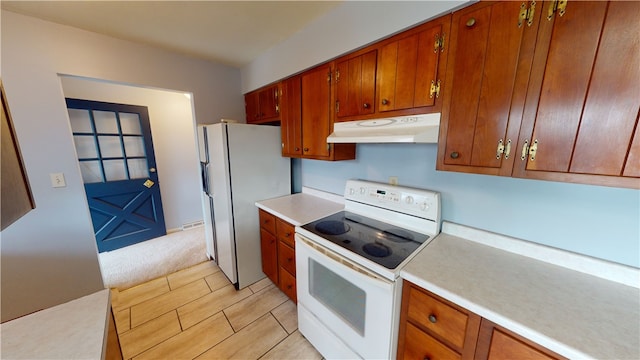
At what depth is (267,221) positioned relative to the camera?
82.6 inches

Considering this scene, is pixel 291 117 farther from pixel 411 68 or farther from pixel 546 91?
pixel 546 91

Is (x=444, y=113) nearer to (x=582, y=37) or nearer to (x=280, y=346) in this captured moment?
(x=582, y=37)

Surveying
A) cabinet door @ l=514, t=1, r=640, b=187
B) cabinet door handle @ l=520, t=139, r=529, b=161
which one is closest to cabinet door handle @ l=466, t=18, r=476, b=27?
cabinet door @ l=514, t=1, r=640, b=187

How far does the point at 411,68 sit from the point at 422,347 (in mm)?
1461

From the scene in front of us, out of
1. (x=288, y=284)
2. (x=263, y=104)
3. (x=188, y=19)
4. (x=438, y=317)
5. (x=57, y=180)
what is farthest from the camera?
(x=263, y=104)

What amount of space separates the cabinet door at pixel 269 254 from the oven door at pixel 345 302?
1.72 ft

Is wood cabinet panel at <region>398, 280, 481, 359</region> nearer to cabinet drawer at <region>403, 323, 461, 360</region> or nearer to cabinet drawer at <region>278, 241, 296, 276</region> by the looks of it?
cabinet drawer at <region>403, 323, 461, 360</region>

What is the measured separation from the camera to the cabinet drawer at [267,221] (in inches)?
79.3

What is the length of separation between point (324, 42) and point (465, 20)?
3.19ft

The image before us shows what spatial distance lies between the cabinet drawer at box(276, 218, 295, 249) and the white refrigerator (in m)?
0.43

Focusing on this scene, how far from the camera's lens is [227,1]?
1477mm

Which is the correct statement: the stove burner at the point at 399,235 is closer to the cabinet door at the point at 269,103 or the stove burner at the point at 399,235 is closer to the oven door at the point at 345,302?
the oven door at the point at 345,302

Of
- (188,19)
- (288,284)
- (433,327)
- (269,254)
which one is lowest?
(288,284)

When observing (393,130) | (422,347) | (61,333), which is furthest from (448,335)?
(61,333)
